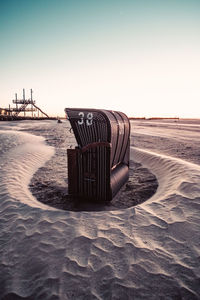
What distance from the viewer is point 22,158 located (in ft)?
25.4

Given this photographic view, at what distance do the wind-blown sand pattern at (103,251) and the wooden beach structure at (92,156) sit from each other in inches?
34.9

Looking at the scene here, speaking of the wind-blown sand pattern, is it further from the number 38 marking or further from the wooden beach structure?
the number 38 marking

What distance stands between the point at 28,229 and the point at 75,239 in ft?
2.92

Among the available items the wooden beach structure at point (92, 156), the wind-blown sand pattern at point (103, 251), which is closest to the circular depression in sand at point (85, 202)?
the wooden beach structure at point (92, 156)

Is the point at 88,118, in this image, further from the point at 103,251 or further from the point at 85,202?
the point at 103,251

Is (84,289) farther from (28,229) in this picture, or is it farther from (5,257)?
(28,229)

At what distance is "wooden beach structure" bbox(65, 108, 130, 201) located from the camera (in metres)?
4.11

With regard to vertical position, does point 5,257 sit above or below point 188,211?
below

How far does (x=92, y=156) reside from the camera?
13.6 ft

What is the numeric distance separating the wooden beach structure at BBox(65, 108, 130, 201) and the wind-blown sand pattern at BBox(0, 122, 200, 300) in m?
0.89

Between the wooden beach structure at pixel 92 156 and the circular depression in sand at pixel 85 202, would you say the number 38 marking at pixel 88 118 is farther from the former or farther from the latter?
the circular depression in sand at pixel 85 202

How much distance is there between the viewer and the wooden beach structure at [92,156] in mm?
4113

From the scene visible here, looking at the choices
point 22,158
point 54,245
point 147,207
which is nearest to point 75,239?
point 54,245

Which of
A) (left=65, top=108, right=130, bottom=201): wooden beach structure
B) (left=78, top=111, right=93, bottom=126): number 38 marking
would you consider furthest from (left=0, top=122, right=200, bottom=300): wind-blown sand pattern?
(left=78, top=111, right=93, bottom=126): number 38 marking
